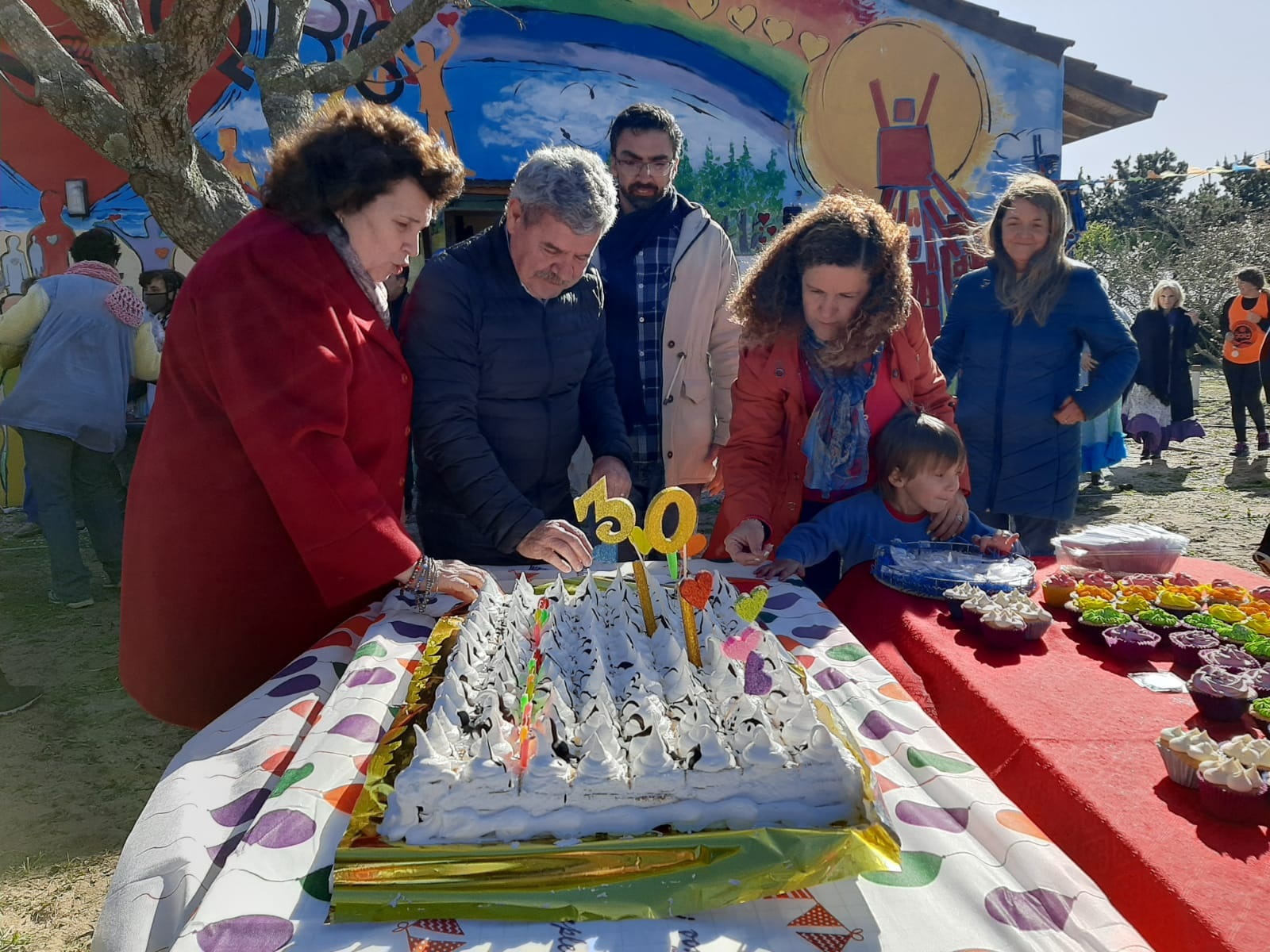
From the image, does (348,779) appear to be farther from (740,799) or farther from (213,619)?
(213,619)

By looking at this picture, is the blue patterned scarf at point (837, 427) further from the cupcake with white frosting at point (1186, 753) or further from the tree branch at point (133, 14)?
the tree branch at point (133, 14)

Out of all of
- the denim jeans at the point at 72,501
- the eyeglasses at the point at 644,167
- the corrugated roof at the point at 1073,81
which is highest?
the corrugated roof at the point at 1073,81

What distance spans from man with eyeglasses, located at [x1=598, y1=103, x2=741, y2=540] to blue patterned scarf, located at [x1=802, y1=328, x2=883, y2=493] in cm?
67

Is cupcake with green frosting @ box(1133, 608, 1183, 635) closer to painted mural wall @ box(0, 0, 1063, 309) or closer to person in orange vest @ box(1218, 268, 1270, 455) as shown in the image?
painted mural wall @ box(0, 0, 1063, 309)

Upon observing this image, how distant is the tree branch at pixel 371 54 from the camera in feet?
16.1

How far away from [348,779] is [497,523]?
871 millimetres

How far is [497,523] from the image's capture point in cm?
209

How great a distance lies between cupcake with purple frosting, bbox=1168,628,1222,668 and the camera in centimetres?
165

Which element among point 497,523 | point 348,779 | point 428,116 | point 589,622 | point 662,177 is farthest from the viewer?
point 428,116

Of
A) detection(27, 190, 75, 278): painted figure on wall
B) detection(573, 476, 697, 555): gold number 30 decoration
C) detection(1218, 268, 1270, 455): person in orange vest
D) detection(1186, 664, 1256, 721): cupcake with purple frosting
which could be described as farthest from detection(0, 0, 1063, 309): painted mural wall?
detection(1186, 664, 1256, 721): cupcake with purple frosting

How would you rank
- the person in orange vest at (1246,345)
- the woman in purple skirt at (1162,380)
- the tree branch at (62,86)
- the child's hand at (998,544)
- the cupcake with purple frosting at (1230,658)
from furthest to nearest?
1. the person in orange vest at (1246,345)
2. the woman in purple skirt at (1162,380)
3. the tree branch at (62,86)
4. the child's hand at (998,544)
5. the cupcake with purple frosting at (1230,658)

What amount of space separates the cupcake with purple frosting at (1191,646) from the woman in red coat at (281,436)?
1.33 metres

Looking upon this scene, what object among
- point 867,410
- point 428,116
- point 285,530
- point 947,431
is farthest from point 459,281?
point 428,116

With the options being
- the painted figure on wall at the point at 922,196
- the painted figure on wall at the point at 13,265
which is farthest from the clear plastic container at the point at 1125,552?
the painted figure on wall at the point at 13,265
